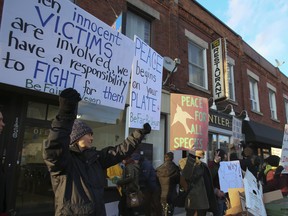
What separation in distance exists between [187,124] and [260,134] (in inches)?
338

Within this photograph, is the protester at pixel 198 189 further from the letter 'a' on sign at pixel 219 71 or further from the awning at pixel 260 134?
the awning at pixel 260 134

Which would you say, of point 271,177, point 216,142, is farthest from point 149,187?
point 216,142

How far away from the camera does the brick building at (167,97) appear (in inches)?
221

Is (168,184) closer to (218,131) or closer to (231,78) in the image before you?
(218,131)

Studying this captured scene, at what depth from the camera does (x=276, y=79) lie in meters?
17.4

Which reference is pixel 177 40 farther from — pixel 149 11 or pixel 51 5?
pixel 51 5

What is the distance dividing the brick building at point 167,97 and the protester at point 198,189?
143 cm

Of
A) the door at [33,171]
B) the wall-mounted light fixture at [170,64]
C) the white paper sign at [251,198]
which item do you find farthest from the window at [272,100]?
the white paper sign at [251,198]

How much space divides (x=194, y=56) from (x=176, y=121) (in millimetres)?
6038

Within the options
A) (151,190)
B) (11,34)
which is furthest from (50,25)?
(151,190)

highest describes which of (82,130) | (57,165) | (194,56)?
(194,56)

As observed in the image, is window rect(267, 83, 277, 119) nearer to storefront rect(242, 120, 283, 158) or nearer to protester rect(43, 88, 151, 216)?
storefront rect(242, 120, 283, 158)

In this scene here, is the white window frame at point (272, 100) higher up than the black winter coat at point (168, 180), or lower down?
higher up

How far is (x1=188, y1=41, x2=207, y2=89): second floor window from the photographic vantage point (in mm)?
10709
